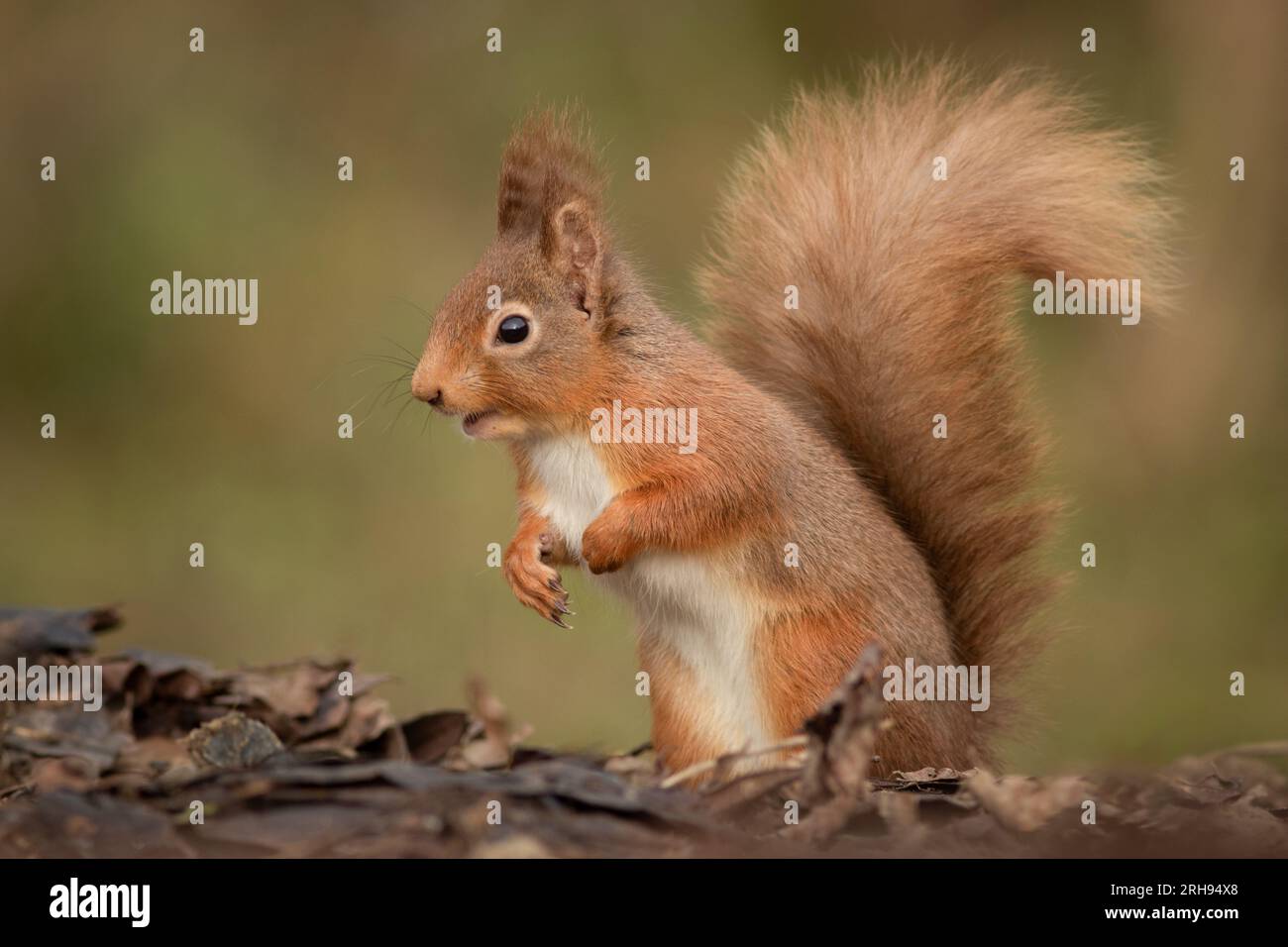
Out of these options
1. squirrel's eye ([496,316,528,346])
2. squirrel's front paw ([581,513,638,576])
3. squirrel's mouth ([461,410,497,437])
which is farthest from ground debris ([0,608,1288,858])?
squirrel's eye ([496,316,528,346])

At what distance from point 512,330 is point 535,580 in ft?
1.57

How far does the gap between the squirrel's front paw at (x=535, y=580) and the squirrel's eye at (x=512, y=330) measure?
0.40m

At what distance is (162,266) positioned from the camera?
595cm

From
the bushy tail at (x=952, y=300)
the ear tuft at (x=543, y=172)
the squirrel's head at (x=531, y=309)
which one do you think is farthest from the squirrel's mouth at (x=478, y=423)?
the bushy tail at (x=952, y=300)

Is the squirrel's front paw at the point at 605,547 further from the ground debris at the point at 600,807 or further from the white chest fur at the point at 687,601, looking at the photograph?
the ground debris at the point at 600,807

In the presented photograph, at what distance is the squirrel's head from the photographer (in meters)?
2.92

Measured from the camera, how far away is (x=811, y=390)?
137 inches

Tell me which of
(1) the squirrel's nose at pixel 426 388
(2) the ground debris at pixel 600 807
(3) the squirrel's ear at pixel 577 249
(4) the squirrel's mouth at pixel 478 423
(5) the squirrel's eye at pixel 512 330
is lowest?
(2) the ground debris at pixel 600 807

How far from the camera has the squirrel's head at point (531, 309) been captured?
2.92 meters

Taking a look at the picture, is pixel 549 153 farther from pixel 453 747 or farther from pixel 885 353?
pixel 453 747

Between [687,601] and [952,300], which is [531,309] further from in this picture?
[952,300]
